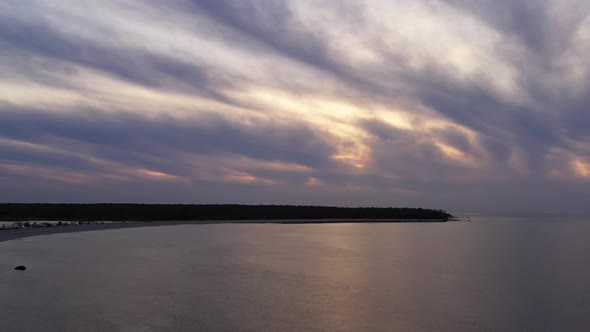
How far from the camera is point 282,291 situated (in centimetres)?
2088

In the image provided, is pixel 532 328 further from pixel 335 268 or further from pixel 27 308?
pixel 27 308

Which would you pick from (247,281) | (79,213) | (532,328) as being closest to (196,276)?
(247,281)

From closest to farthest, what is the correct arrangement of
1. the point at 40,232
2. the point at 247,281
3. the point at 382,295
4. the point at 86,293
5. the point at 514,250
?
the point at 86,293, the point at 382,295, the point at 247,281, the point at 514,250, the point at 40,232

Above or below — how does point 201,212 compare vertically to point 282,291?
above

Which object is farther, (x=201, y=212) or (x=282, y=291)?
(x=201, y=212)

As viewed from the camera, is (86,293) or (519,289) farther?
(519,289)

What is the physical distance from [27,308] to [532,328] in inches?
637

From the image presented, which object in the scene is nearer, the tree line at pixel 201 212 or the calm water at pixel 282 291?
the calm water at pixel 282 291

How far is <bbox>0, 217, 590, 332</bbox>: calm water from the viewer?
618 inches

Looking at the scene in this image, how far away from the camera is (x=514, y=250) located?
4291 centimetres

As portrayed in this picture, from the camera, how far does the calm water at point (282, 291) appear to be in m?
15.7

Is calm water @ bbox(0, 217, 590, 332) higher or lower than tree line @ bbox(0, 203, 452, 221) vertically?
lower

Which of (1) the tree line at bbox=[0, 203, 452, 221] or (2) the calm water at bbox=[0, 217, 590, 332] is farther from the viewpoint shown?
(1) the tree line at bbox=[0, 203, 452, 221]

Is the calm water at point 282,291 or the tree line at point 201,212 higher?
the tree line at point 201,212
